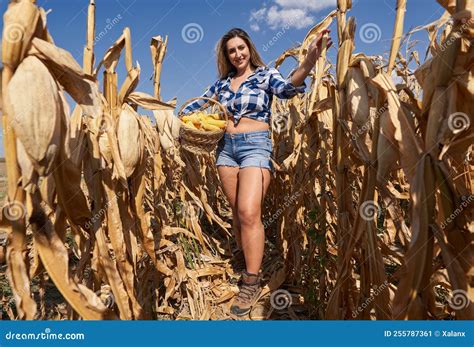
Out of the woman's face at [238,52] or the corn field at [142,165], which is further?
the woman's face at [238,52]

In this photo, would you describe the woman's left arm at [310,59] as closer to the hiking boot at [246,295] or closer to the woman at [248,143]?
the woman at [248,143]

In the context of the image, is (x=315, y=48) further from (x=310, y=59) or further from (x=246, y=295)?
(x=246, y=295)

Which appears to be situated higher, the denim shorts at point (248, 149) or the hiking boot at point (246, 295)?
the denim shorts at point (248, 149)

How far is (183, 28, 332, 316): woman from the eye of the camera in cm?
194

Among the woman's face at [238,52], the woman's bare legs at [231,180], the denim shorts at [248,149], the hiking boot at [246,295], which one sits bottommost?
the hiking boot at [246,295]

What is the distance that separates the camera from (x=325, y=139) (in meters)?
1.79

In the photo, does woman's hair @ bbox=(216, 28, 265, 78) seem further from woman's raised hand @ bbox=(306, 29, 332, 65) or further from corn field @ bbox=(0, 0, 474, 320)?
corn field @ bbox=(0, 0, 474, 320)

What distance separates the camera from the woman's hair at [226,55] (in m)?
2.14

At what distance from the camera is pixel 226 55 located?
2271 mm

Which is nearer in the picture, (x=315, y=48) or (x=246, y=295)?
(x=315, y=48)

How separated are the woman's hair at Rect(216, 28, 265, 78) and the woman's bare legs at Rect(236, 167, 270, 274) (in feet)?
2.33

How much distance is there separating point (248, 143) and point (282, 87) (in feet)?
1.19

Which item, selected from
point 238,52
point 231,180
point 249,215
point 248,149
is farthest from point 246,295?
point 238,52

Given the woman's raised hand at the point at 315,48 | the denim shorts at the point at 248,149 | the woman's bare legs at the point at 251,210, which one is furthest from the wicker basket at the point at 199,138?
the woman's raised hand at the point at 315,48
